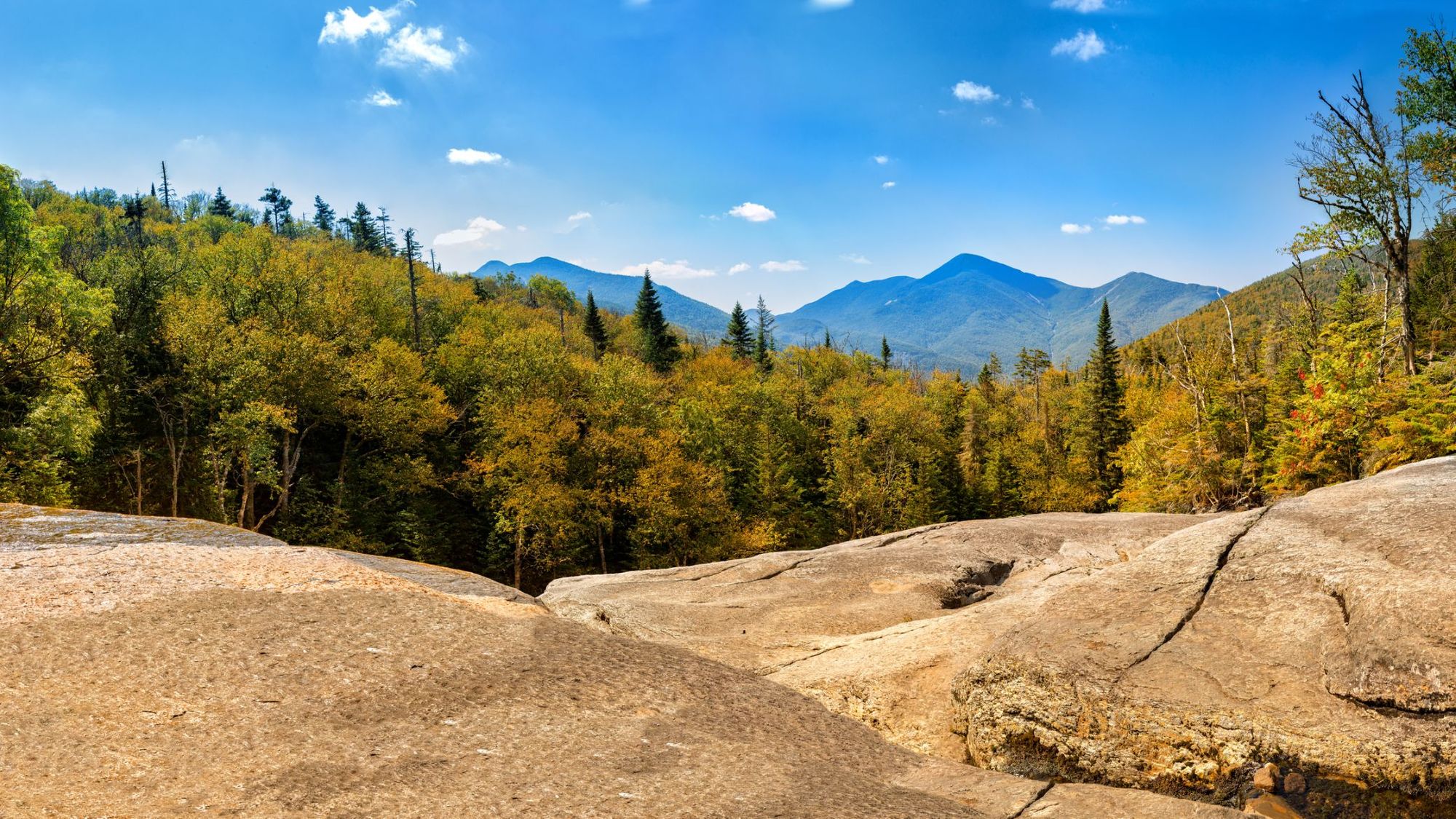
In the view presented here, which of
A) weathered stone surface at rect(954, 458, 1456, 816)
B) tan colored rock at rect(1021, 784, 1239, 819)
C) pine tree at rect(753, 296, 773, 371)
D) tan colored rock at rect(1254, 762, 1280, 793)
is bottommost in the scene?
tan colored rock at rect(1254, 762, 1280, 793)

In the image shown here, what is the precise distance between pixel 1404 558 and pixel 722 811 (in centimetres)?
912

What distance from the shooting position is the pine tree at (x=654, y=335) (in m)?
77.8

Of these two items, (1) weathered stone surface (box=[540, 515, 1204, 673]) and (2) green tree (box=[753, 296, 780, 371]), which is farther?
(2) green tree (box=[753, 296, 780, 371])

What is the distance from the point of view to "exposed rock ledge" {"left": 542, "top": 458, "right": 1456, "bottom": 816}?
22.5 ft

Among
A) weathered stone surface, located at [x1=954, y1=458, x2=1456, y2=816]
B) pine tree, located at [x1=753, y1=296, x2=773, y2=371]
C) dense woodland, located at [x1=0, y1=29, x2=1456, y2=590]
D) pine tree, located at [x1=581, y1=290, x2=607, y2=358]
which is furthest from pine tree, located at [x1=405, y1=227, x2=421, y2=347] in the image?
weathered stone surface, located at [x1=954, y1=458, x2=1456, y2=816]

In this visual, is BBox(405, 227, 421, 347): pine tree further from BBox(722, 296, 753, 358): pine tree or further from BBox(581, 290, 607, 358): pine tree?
BBox(722, 296, 753, 358): pine tree

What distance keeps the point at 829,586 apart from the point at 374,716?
30.9 feet

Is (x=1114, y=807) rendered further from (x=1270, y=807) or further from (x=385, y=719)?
(x=385, y=719)

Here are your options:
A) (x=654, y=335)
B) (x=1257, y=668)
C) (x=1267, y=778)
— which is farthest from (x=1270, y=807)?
(x=654, y=335)

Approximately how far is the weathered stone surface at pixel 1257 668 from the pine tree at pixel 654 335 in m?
69.2

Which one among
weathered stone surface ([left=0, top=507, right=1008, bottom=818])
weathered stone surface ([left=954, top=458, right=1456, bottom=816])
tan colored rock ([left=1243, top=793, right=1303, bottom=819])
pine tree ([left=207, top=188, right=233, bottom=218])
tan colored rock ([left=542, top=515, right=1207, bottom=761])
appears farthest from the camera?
pine tree ([left=207, top=188, right=233, bottom=218])

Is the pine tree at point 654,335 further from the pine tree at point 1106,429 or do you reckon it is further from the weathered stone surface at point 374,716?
the weathered stone surface at point 374,716

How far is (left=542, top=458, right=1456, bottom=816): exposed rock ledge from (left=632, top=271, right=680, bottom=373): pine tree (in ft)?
213

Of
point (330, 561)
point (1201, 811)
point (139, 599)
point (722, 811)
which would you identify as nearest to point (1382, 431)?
point (1201, 811)
